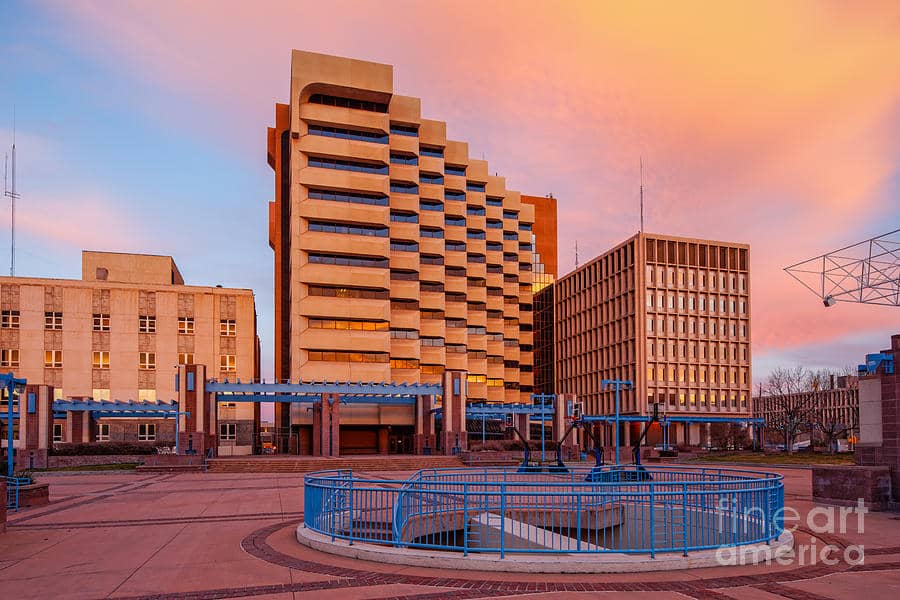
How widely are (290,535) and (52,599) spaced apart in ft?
19.9

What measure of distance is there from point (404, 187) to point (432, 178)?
6327 millimetres

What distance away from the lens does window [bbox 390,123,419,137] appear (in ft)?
264

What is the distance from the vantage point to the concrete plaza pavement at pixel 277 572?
10953 millimetres

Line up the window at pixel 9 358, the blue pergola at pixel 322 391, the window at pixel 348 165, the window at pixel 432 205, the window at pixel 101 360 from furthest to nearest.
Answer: the window at pixel 432 205 → the window at pixel 348 165 → the window at pixel 101 360 → the window at pixel 9 358 → the blue pergola at pixel 322 391

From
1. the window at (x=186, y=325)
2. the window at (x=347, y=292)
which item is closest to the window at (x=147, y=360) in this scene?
the window at (x=186, y=325)

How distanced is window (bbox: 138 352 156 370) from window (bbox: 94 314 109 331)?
12.8ft

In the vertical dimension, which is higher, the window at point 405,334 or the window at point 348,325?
the window at point 348,325

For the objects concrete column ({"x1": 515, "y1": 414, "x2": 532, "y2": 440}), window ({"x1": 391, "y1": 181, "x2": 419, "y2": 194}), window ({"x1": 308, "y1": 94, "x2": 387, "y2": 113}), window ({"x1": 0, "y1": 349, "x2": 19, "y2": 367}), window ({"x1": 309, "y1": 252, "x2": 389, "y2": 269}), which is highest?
window ({"x1": 308, "y1": 94, "x2": 387, "y2": 113})

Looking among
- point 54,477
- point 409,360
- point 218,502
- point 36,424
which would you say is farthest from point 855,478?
point 409,360

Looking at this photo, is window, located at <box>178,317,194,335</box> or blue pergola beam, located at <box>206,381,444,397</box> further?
window, located at <box>178,317,194,335</box>

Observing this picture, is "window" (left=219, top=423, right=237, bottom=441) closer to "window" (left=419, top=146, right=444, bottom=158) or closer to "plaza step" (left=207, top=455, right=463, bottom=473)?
"plaza step" (left=207, top=455, right=463, bottom=473)

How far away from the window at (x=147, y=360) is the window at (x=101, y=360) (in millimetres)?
2799

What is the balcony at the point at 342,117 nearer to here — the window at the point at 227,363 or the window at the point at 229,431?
the window at the point at 227,363

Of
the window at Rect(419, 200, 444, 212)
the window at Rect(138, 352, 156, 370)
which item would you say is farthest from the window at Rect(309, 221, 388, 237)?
the window at Rect(138, 352, 156, 370)
